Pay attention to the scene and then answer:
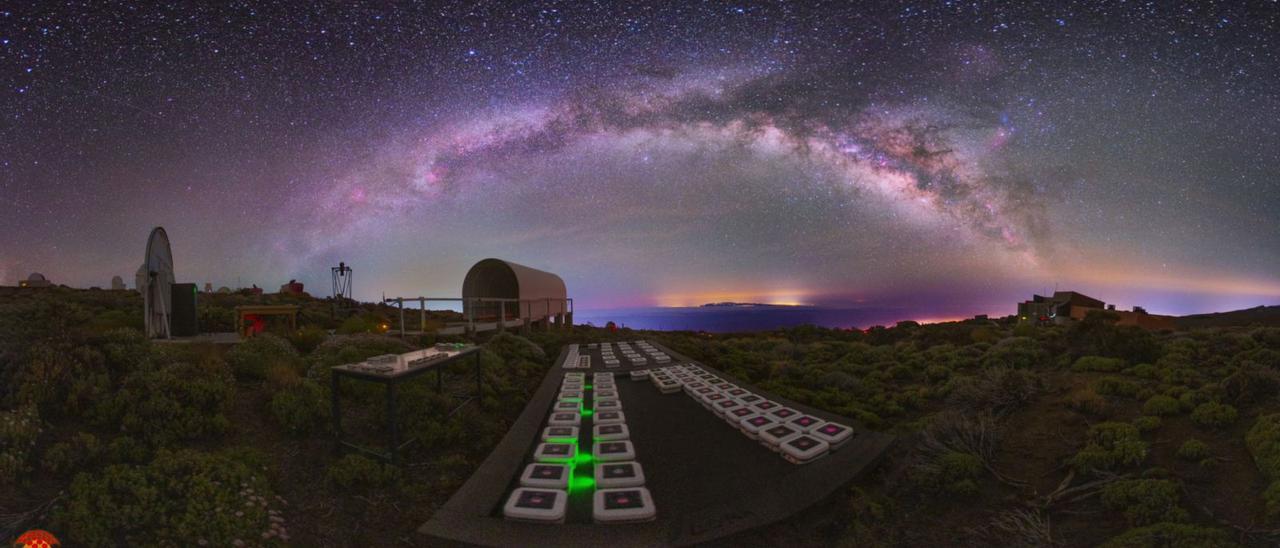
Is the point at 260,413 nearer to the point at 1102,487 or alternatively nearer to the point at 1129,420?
the point at 1102,487

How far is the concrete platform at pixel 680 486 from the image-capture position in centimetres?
293

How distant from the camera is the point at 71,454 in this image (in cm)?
341

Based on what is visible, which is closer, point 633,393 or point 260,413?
point 260,413

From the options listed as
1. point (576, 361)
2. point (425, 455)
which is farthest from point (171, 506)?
point (576, 361)

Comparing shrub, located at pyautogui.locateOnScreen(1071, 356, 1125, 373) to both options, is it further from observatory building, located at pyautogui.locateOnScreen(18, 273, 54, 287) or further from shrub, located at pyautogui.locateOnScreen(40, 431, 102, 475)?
observatory building, located at pyautogui.locateOnScreen(18, 273, 54, 287)

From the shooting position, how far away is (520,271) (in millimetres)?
17812

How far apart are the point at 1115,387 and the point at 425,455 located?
9.56 metres

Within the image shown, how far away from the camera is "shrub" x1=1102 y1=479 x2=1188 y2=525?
313 centimetres

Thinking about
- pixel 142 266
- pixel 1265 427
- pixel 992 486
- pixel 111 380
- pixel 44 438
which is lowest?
pixel 992 486

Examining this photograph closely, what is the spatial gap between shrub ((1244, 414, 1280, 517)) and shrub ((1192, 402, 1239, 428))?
0.60 feet

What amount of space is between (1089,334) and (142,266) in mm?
21037

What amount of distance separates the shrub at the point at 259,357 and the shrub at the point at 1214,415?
38.0 feet

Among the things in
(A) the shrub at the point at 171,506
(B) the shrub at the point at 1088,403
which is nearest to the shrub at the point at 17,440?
(A) the shrub at the point at 171,506

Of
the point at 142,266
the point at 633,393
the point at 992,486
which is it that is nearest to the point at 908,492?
the point at 992,486
